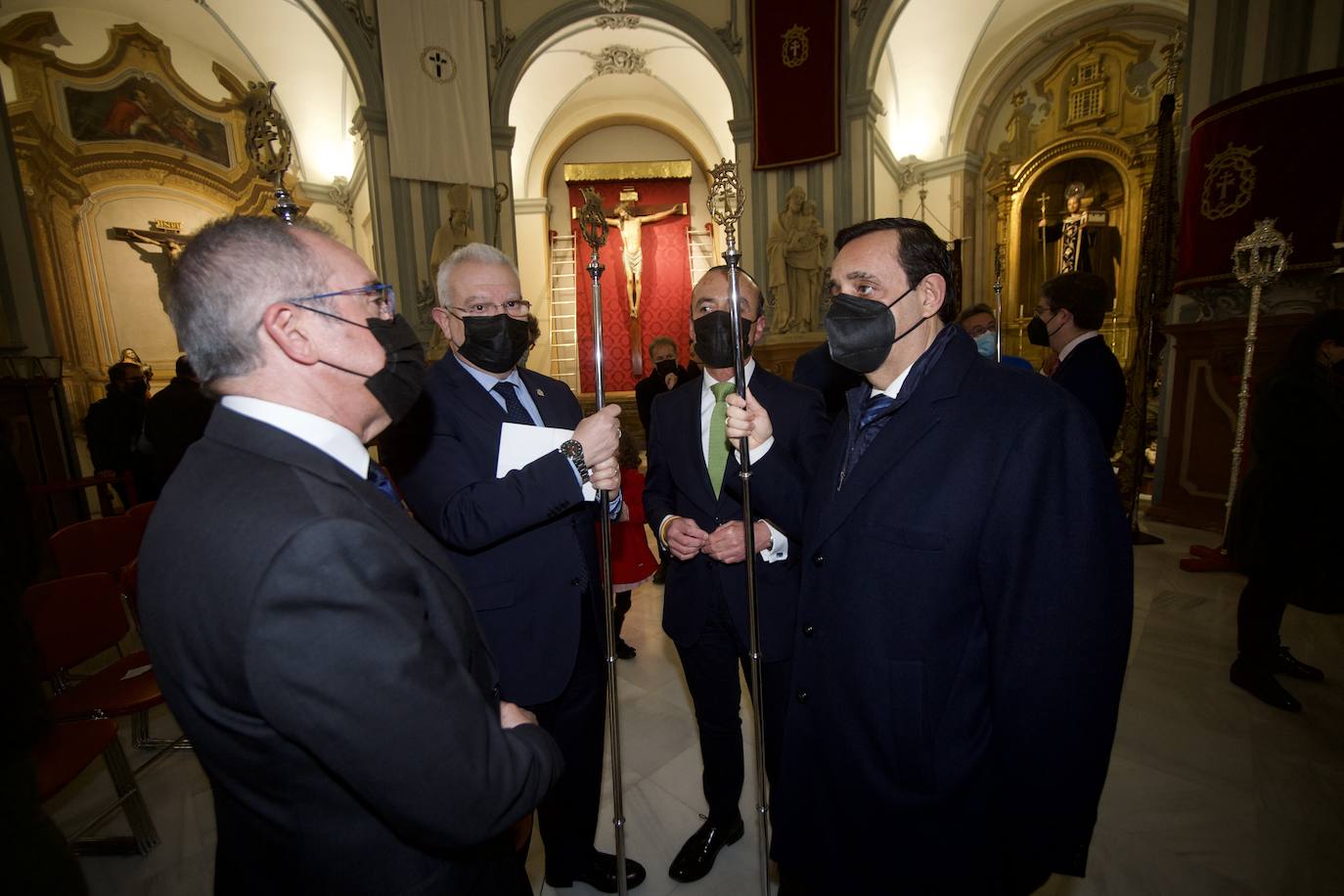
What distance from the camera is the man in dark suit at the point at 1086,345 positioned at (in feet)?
10.6

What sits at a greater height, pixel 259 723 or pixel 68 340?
pixel 68 340

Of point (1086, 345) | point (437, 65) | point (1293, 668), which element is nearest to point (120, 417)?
point (437, 65)

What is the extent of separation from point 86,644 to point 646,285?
433 inches

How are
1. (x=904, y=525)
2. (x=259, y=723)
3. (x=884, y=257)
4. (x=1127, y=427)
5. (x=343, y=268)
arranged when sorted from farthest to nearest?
(x=1127, y=427) < (x=884, y=257) < (x=904, y=525) < (x=343, y=268) < (x=259, y=723)

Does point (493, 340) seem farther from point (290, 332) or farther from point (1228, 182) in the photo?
point (1228, 182)

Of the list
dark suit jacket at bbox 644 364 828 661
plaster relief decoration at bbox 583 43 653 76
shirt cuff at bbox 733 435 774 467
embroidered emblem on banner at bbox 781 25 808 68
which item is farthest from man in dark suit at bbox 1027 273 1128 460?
plaster relief decoration at bbox 583 43 653 76

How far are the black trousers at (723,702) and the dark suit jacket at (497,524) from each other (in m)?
0.45

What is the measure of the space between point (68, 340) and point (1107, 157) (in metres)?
15.4

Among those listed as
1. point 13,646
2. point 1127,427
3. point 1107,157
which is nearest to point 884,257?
point 13,646

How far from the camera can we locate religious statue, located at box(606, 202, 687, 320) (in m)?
11.6

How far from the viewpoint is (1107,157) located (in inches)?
342

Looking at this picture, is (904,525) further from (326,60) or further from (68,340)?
(68,340)

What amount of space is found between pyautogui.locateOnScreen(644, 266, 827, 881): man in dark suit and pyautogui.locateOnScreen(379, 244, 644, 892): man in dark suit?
11.7 inches

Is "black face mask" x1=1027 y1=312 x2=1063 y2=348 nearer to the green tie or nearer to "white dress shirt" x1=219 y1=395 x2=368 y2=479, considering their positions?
the green tie
